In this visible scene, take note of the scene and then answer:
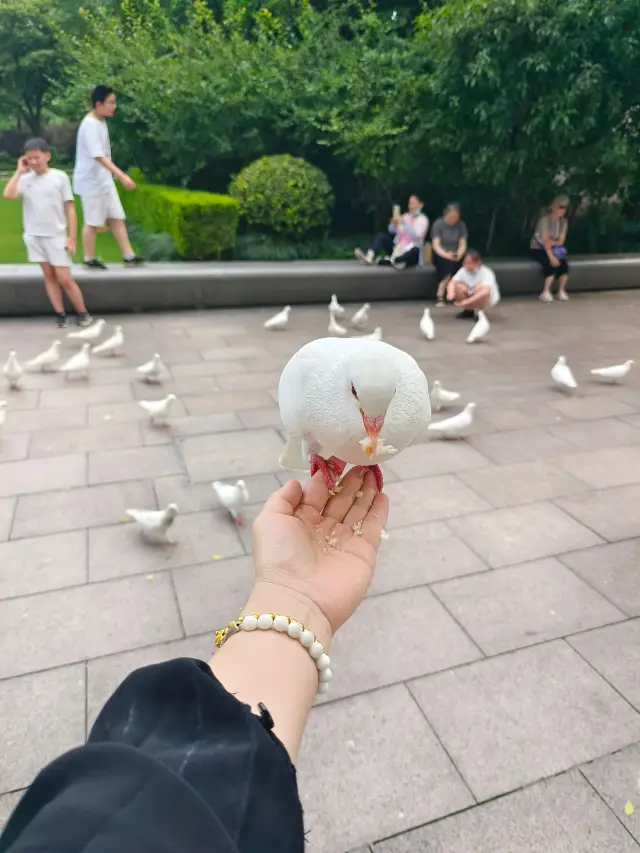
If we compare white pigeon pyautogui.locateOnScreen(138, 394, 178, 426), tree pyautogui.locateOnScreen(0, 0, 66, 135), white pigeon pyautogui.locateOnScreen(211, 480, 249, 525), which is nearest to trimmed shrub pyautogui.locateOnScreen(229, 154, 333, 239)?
white pigeon pyautogui.locateOnScreen(138, 394, 178, 426)

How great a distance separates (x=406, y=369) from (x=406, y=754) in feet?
4.49

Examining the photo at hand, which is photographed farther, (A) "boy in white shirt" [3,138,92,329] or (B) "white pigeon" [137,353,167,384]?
(A) "boy in white shirt" [3,138,92,329]

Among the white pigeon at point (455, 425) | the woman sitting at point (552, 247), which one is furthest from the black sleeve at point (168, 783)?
the woman sitting at point (552, 247)

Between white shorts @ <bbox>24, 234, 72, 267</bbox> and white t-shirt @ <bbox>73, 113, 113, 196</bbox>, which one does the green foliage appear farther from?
white shorts @ <bbox>24, 234, 72, 267</bbox>

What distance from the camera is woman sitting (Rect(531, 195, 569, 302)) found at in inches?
372

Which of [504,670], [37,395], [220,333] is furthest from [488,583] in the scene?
[220,333]

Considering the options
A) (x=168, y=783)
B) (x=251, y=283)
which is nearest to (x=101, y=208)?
(x=251, y=283)

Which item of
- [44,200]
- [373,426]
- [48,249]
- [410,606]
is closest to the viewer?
[373,426]

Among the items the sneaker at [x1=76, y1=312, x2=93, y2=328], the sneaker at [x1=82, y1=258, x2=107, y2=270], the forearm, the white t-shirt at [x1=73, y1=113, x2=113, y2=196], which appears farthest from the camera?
the sneaker at [x1=82, y1=258, x2=107, y2=270]

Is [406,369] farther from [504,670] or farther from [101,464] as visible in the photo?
[101,464]

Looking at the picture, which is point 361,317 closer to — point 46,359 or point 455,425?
point 455,425

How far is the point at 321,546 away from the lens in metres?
1.88

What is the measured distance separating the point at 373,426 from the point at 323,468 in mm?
482

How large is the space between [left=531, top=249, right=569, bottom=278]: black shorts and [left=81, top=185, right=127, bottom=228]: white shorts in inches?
244
